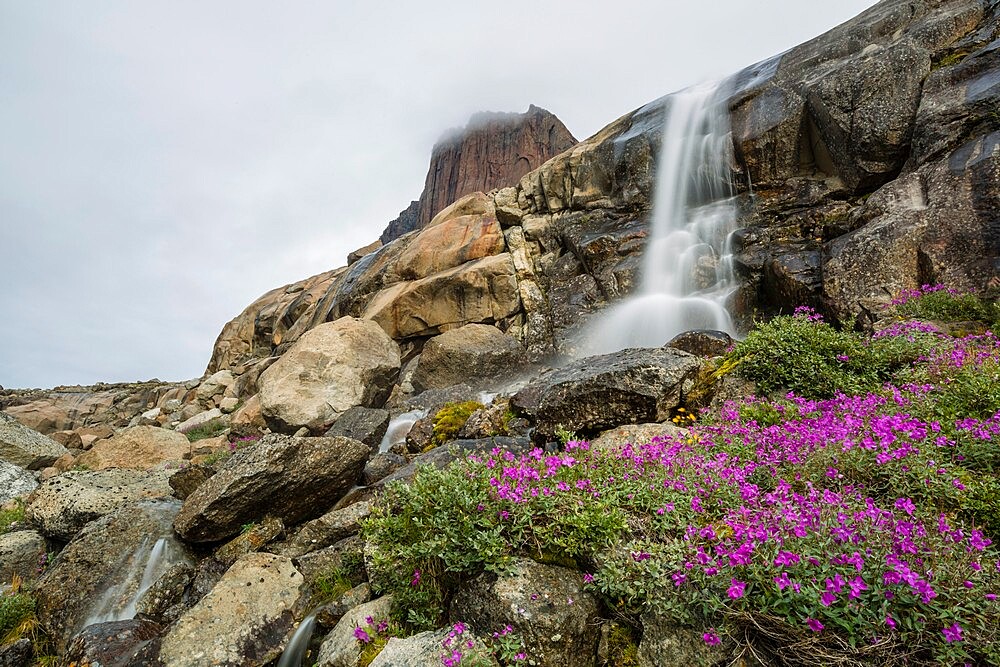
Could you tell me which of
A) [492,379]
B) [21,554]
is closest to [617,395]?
[492,379]

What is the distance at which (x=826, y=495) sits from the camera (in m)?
3.75

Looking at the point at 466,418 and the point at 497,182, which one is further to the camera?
the point at 497,182

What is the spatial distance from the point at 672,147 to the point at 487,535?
22725mm

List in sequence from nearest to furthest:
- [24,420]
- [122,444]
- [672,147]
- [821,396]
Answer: [821,396]
[122,444]
[672,147]
[24,420]

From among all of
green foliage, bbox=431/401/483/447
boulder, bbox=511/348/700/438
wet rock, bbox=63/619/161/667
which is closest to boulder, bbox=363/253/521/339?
green foliage, bbox=431/401/483/447

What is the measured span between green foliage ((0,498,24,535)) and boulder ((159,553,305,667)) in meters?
7.66

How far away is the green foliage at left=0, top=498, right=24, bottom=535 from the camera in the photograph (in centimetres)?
1011

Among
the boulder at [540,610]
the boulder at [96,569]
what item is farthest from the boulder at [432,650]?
the boulder at [96,569]

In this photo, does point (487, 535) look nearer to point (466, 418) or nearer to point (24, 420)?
point (466, 418)

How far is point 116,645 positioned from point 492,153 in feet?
327

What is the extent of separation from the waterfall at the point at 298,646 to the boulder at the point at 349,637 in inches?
29.0

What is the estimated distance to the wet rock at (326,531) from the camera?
7.09m

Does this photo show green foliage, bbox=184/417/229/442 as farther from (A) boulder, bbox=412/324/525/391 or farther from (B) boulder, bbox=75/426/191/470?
(A) boulder, bbox=412/324/525/391

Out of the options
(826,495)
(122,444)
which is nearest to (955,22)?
(826,495)
